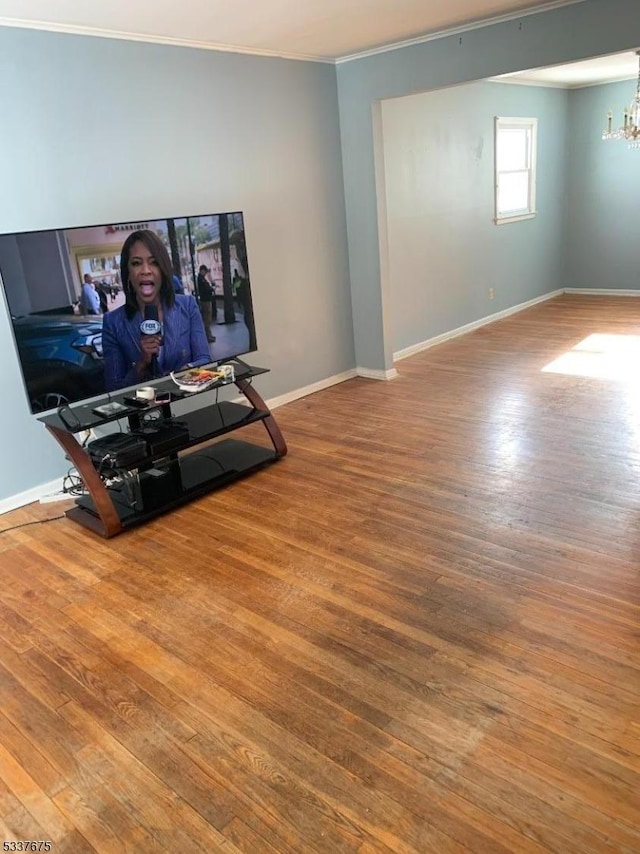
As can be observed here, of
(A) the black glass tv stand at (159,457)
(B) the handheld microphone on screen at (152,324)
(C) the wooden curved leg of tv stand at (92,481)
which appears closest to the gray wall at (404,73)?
(A) the black glass tv stand at (159,457)

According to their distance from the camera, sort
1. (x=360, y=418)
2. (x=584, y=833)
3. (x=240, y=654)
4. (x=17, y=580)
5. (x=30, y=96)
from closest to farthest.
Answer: (x=584, y=833) < (x=240, y=654) < (x=17, y=580) < (x=30, y=96) < (x=360, y=418)

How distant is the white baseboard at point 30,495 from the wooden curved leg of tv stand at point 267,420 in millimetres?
1147

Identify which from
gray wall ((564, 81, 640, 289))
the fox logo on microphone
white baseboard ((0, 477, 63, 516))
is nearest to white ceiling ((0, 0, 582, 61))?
the fox logo on microphone

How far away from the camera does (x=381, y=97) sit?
4.67 m

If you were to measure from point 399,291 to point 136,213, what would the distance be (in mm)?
2739

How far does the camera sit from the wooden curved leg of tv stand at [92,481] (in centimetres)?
306

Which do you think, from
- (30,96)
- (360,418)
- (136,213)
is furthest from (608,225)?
(30,96)

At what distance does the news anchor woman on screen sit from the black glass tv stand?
6.0 inches

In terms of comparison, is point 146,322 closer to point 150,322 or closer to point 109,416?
point 150,322

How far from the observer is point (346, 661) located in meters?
2.18

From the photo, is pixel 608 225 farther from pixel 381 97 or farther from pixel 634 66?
pixel 381 97

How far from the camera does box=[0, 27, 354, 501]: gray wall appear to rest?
10.8 ft

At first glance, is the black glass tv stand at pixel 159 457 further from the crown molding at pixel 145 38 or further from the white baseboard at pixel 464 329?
the white baseboard at pixel 464 329

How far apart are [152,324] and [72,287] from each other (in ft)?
1.46
